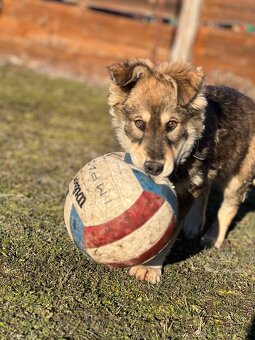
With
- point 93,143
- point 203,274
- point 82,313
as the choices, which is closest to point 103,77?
point 93,143

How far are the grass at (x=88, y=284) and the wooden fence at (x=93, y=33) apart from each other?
670cm

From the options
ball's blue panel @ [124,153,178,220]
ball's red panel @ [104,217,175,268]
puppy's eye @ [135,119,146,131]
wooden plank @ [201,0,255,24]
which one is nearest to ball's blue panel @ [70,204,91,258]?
ball's red panel @ [104,217,175,268]

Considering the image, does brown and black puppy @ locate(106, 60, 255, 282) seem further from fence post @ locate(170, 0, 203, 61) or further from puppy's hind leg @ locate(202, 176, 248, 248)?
fence post @ locate(170, 0, 203, 61)

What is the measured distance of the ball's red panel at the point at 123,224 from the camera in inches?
145

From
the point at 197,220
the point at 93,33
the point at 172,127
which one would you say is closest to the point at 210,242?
the point at 197,220

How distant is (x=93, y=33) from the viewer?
13.1 metres

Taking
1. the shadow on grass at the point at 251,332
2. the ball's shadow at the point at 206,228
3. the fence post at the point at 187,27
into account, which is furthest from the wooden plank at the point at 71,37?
the shadow on grass at the point at 251,332

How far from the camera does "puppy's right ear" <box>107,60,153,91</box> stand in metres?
4.39

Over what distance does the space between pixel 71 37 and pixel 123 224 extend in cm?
1026

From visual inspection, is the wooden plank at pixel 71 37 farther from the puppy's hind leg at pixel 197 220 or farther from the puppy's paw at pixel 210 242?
the puppy's paw at pixel 210 242

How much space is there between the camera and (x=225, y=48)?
40.2ft

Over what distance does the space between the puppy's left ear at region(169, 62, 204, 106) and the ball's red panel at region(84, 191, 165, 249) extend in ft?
3.37

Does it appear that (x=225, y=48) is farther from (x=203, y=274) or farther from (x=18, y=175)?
(x=203, y=274)

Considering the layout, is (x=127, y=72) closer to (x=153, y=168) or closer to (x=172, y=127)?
(x=172, y=127)
